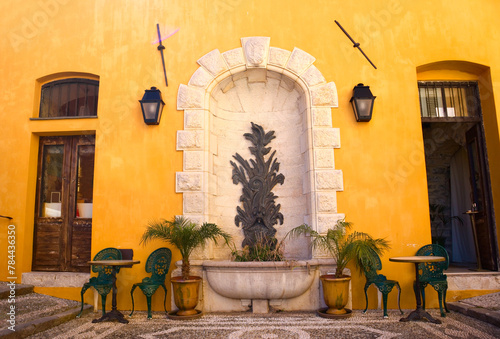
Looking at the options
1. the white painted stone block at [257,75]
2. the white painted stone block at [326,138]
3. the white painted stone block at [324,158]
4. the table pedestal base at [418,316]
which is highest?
the white painted stone block at [257,75]

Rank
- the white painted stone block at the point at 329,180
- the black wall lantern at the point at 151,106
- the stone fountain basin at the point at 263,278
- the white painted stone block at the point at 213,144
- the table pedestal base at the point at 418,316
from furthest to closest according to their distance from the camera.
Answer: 1. the white painted stone block at the point at 213,144
2. the black wall lantern at the point at 151,106
3. the white painted stone block at the point at 329,180
4. the stone fountain basin at the point at 263,278
5. the table pedestal base at the point at 418,316

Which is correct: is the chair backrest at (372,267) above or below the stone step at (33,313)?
above

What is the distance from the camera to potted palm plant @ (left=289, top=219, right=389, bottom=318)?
438 centimetres

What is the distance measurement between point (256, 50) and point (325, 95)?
1149 millimetres

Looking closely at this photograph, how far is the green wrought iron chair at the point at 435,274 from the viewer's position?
4387mm

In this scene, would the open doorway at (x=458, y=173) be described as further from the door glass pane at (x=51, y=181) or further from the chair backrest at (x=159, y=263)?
the door glass pane at (x=51, y=181)

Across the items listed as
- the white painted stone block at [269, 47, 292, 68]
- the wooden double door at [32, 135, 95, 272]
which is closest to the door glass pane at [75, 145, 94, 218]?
the wooden double door at [32, 135, 95, 272]

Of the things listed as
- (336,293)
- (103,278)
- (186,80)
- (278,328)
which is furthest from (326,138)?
(103,278)

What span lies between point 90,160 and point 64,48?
1689mm

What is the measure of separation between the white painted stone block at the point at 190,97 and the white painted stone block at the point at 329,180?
1881mm

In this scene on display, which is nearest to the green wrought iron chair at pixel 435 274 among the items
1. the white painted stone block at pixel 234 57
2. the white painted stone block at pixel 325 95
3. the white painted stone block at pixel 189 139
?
the white painted stone block at pixel 325 95

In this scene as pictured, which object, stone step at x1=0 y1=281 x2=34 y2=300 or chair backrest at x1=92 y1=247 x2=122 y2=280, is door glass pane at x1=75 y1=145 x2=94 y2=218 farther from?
stone step at x1=0 y1=281 x2=34 y2=300

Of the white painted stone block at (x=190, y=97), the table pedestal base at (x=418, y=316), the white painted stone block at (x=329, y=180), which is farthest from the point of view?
the white painted stone block at (x=190, y=97)

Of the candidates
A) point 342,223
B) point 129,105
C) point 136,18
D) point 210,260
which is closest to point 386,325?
point 342,223
